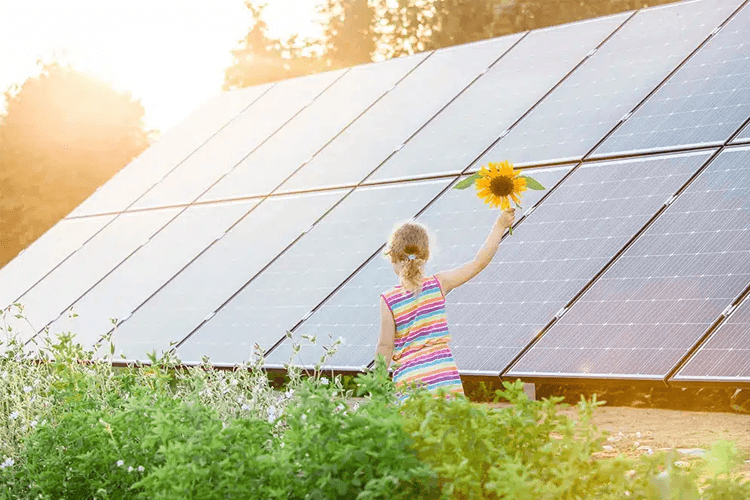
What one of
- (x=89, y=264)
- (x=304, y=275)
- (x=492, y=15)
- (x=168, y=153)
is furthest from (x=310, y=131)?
(x=492, y=15)

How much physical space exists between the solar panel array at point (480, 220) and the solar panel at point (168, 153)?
22 cm

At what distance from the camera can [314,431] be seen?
4.88 m

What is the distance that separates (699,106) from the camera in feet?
35.8

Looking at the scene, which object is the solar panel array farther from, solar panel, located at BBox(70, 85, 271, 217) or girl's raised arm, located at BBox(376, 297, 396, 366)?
girl's raised arm, located at BBox(376, 297, 396, 366)

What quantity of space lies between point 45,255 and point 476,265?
11826 mm

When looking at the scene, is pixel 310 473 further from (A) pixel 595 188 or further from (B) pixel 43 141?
(B) pixel 43 141

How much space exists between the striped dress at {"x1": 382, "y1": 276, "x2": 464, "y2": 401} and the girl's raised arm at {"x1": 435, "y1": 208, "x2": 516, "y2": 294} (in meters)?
0.18

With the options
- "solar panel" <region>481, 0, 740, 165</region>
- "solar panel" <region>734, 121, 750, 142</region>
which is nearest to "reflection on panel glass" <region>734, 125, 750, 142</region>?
"solar panel" <region>734, 121, 750, 142</region>

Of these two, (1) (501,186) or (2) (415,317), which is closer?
(2) (415,317)

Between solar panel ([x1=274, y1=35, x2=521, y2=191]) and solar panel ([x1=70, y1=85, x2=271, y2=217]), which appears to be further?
solar panel ([x1=70, y1=85, x2=271, y2=217])

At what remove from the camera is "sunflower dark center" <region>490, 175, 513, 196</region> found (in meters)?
7.26

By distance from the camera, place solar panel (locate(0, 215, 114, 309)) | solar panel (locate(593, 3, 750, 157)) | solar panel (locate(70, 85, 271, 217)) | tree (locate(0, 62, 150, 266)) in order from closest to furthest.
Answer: solar panel (locate(593, 3, 750, 157)), solar panel (locate(0, 215, 114, 309)), solar panel (locate(70, 85, 271, 217)), tree (locate(0, 62, 150, 266))

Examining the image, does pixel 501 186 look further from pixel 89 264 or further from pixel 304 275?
pixel 89 264

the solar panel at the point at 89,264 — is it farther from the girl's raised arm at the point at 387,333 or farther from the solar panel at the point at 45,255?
the girl's raised arm at the point at 387,333
